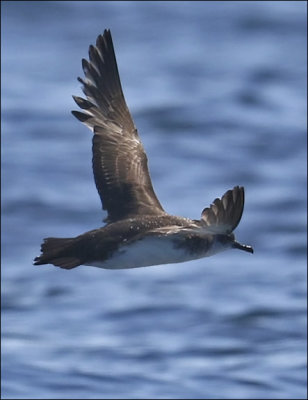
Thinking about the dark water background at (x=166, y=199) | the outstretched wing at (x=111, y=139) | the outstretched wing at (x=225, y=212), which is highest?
the dark water background at (x=166, y=199)

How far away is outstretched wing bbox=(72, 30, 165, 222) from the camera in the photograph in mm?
13539

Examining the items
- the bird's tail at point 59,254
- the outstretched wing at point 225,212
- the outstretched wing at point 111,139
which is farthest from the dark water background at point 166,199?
the outstretched wing at point 225,212

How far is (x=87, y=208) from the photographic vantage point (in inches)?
1248

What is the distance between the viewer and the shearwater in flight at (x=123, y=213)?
12.0 metres

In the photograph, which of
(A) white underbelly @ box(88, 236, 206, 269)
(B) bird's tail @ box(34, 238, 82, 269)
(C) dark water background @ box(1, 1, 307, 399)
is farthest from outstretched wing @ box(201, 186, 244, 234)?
(C) dark water background @ box(1, 1, 307, 399)

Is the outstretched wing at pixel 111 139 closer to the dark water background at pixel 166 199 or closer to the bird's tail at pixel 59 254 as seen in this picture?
the bird's tail at pixel 59 254

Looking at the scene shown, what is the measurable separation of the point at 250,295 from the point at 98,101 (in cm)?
1676

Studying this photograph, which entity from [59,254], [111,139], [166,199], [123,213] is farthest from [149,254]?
[166,199]

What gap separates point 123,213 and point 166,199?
1829 cm

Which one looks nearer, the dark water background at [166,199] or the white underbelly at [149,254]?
the white underbelly at [149,254]

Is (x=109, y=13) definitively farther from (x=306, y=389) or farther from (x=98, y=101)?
(x=98, y=101)

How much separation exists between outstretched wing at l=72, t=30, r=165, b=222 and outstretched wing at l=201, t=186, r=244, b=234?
4.79 feet

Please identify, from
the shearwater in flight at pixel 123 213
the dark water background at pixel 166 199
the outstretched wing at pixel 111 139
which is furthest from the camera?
the dark water background at pixel 166 199

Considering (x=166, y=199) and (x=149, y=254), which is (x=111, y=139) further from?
(x=166, y=199)
